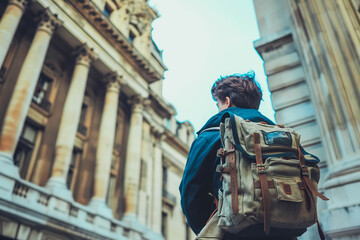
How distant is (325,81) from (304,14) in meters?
1.80

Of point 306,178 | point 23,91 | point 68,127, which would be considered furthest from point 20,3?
point 306,178

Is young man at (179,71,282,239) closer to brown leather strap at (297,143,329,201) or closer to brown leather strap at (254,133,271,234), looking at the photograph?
brown leather strap at (254,133,271,234)

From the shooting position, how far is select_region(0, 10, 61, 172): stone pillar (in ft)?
41.4

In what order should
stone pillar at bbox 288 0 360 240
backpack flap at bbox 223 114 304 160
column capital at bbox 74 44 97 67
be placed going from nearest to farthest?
backpack flap at bbox 223 114 304 160, stone pillar at bbox 288 0 360 240, column capital at bbox 74 44 97 67

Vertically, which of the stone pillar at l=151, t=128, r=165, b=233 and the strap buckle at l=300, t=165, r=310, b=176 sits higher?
the stone pillar at l=151, t=128, r=165, b=233

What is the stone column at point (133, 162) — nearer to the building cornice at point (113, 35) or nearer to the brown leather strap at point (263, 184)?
the building cornice at point (113, 35)

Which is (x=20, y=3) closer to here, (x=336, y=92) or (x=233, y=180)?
(x=336, y=92)

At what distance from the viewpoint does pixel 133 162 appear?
20.0 meters

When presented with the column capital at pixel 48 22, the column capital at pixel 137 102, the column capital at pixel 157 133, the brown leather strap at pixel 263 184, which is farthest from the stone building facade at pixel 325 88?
the column capital at pixel 157 133

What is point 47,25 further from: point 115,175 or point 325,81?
point 325,81

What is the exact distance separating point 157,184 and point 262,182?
23.3 meters

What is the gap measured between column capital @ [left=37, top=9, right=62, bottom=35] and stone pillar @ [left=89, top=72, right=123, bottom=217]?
498cm

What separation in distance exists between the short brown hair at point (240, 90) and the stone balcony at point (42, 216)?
11.3m

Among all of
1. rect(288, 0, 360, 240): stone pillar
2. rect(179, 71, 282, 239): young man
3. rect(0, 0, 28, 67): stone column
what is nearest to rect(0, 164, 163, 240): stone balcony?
rect(0, 0, 28, 67): stone column
